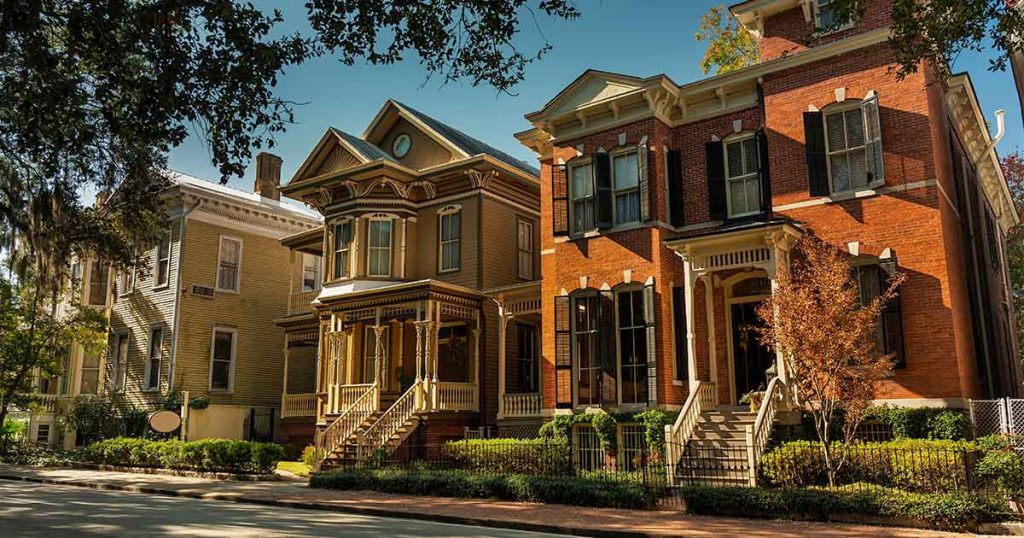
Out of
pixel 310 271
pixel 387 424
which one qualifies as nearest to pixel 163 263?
pixel 310 271

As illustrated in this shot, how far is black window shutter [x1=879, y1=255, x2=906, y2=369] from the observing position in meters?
17.0

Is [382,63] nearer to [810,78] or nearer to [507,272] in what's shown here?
[810,78]

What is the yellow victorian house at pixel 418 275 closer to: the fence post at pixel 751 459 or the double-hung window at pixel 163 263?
the double-hung window at pixel 163 263

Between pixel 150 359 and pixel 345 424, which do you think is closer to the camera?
pixel 345 424

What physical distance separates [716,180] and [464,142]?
11667mm

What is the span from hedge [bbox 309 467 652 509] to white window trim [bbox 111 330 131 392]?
1657 cm

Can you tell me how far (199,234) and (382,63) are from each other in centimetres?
2156

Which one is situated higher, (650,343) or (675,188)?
(675,188)

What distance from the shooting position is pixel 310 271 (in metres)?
34.9

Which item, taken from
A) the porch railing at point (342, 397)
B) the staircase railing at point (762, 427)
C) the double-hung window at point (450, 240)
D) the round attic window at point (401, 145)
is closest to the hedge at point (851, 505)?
the staircase railing at point (762, 427)

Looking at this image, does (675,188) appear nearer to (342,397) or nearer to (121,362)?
(342,397)

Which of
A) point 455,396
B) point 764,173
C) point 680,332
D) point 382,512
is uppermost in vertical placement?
point 764,173

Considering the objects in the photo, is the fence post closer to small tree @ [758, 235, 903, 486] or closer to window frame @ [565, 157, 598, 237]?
small tree @ [758, 235, 903, 486]

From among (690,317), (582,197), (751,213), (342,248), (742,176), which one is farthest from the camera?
(342,248)
